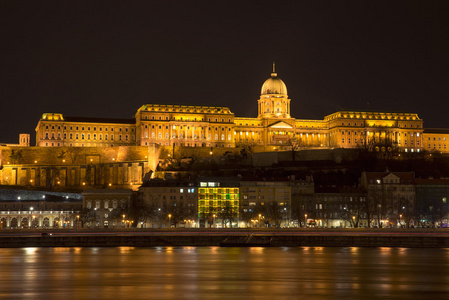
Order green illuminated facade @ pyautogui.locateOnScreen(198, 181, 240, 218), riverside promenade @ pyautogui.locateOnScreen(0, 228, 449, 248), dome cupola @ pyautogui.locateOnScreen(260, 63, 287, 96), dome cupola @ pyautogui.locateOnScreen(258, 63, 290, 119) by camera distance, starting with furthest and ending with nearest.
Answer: dome cupola @ pyautogui.locateOnScreen(260, 63, 287, 96) → dome cupola @ pyautogui.locateOnScreen(258, 63, 290, 119) → green illuminated facade @ pyautogui.locateOnScreen(198, 181, 240, 218) → riverside promenade @ pyautogui.locateOnScreen(0, 228, 449, 248)

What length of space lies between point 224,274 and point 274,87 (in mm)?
103870

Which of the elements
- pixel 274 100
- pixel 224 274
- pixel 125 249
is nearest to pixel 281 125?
pixel 274 100

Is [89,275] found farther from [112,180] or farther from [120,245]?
[112,180]

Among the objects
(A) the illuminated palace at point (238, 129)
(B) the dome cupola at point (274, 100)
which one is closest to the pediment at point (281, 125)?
(A) the illuminated palace at point (238, 129)

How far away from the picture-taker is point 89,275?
145 ft

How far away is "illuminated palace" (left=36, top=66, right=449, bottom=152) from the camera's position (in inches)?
5022

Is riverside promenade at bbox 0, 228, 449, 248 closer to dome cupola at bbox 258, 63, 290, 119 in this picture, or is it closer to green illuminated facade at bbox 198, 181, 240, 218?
green illuminated facade at bbox 198, 181, 240, 218

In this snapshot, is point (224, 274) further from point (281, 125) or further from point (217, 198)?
point (281, 125)

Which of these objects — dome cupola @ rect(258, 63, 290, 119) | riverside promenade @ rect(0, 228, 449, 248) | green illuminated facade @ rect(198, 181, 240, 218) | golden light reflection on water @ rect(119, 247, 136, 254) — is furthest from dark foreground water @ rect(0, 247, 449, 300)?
dome cupola @ rect(258, 63, 290, 119)

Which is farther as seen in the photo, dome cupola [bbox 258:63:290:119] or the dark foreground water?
dome cupola [bbox 258:63:290:119]

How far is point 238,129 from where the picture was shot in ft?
443

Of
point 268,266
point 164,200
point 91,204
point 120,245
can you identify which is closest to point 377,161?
point 164,200

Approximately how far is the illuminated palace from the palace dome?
0.60 feet

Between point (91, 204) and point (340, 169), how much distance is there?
3357 centimetres
